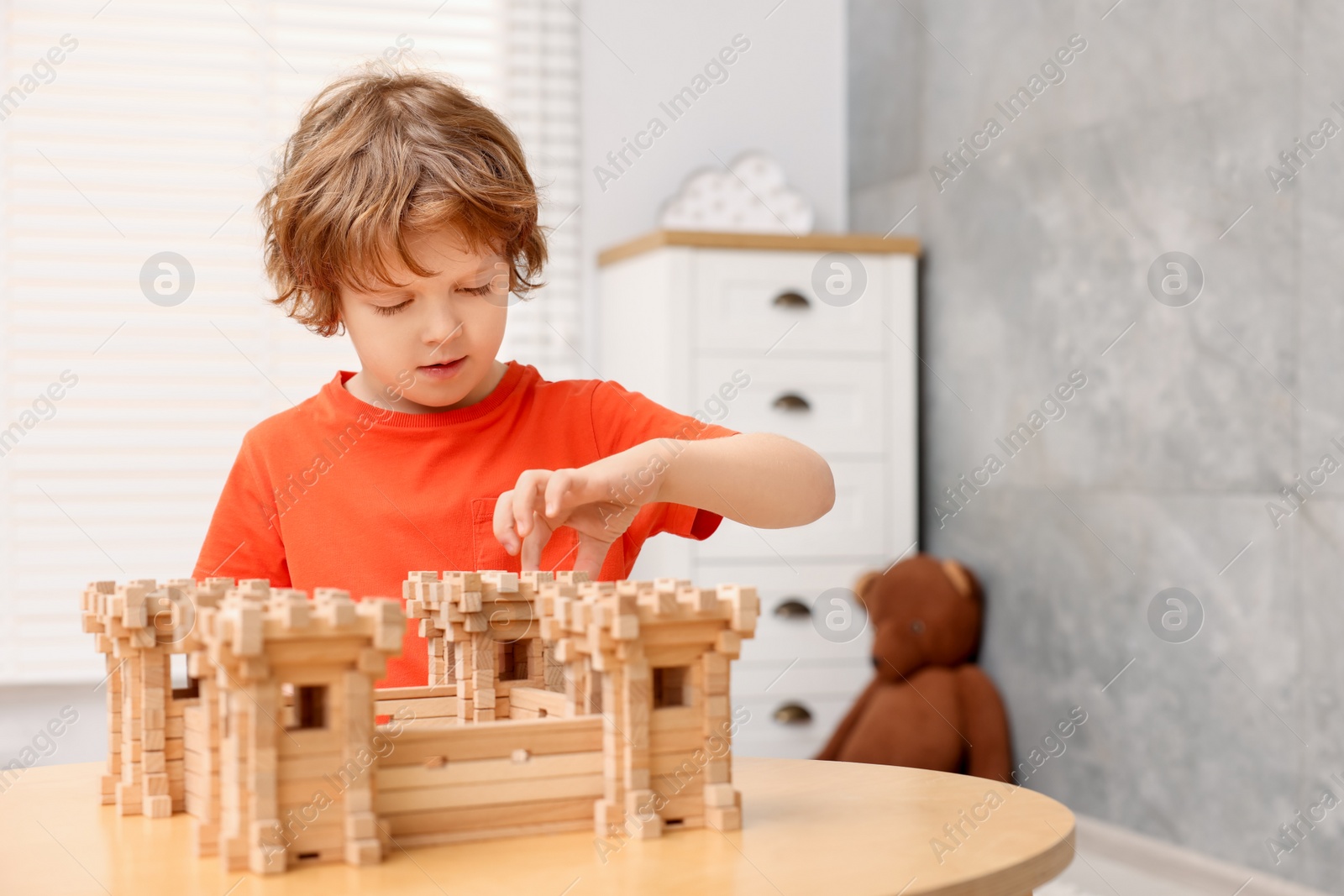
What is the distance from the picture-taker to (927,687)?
285 cm

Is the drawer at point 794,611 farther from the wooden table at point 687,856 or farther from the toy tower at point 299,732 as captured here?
the toy tower at point 299,732

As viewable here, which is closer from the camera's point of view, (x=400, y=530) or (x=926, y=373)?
(x=400, y=530)

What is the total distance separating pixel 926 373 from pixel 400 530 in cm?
204

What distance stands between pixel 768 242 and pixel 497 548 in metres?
1.77

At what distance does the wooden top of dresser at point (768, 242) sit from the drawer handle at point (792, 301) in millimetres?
103

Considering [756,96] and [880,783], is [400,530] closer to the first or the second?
[880,783]

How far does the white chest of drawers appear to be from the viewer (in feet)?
9.69

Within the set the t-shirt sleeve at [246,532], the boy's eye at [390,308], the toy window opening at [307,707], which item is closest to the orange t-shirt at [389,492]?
the t-shirt sleeve at [246,532]

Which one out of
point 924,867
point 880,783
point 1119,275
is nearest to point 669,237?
point 1119,275

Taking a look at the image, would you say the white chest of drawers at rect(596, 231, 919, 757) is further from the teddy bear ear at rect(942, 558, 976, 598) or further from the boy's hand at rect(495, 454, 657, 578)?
the boy's hand at rect(495, 454, 657, 578)

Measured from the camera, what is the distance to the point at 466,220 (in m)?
1.20

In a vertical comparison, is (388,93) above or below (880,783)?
above

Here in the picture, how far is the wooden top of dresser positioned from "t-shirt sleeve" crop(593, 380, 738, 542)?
145 centimetres

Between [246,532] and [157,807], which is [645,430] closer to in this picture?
[246,532]
